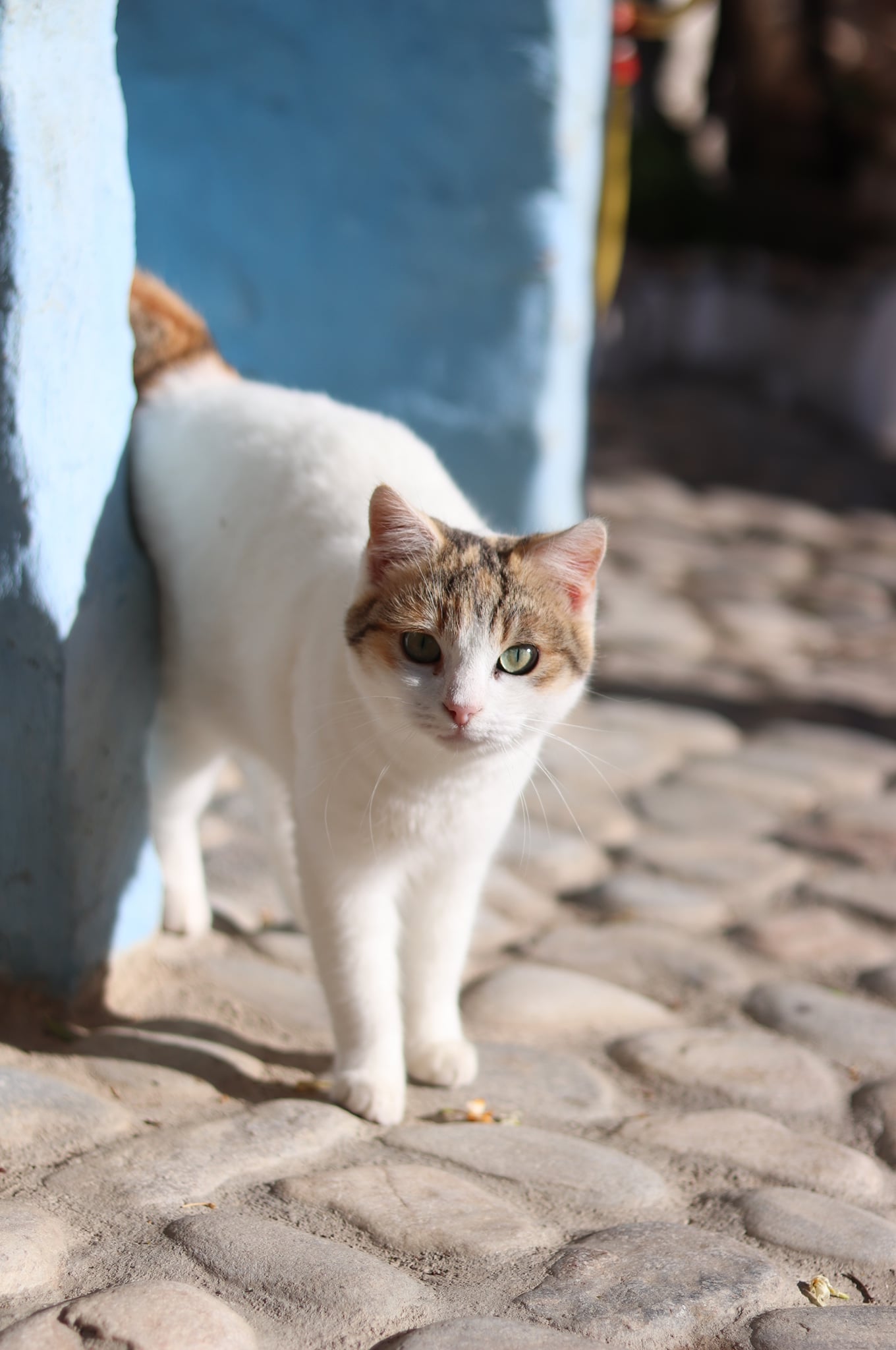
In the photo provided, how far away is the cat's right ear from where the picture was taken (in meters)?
2.18

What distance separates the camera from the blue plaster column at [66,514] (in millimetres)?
2143

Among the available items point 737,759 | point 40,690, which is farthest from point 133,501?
point 737,759

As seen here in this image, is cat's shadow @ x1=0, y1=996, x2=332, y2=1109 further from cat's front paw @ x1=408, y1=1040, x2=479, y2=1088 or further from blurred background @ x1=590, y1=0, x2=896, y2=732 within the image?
blurred background @ x1=590, y1=0, x2=896, y2=732

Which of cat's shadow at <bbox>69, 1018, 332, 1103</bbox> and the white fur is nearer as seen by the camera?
the white fur

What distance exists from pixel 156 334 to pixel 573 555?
1.13 m

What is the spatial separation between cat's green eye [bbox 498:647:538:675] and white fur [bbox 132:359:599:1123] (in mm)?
20

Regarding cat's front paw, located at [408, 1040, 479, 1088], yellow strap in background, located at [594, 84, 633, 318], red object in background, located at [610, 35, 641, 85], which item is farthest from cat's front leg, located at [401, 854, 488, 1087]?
red object in background, located at [610, 35, 641, 85]

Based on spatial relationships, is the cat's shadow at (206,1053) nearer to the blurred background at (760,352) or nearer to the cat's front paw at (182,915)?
the cat's front paw at (182,915)

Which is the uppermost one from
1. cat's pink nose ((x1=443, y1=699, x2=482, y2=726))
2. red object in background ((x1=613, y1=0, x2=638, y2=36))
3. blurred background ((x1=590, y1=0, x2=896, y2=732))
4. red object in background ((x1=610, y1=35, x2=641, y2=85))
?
red object in background ((x1=613, y1=0, x2=638, y2=36))

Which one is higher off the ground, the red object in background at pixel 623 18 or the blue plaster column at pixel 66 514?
the red object in background at pixel 623 18

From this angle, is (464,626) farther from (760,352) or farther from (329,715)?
(760,352)

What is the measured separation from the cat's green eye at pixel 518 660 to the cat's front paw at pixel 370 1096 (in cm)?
76

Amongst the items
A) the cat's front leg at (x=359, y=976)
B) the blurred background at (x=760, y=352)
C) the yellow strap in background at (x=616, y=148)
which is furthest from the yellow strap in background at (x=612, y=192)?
the cat's front leg at (x=359, y=976)

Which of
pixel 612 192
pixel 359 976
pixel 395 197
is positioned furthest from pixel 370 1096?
pixel 612 192
